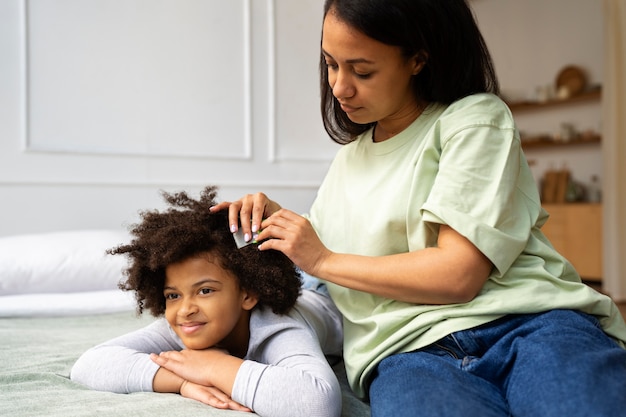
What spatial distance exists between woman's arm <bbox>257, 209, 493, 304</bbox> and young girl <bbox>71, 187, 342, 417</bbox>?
0.11 m

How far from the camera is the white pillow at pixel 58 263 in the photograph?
1.92 meters

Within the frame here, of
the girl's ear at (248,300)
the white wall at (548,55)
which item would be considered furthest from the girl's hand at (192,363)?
the white wall at (548,55)

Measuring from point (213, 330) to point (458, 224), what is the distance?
473 millimetres

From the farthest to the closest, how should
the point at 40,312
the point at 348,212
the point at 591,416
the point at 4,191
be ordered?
the point at 4,191 < the point at 40,312 < the point at 348,212 < the point at 591,416

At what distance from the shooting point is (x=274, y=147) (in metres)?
2.98

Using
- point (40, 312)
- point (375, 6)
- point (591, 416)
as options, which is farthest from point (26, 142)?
point (591, 416)

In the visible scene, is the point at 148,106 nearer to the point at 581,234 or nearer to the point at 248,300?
the point at 248,300

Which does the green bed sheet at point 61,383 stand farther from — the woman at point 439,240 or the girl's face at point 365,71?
the girl's face at point 365,71

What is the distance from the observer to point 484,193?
1027mm

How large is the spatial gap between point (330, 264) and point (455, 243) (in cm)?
22

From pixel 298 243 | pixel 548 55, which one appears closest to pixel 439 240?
pixel 298 243

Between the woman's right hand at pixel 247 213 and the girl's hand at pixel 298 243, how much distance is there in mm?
38

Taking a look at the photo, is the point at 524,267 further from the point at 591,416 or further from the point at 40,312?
the point at 40,312

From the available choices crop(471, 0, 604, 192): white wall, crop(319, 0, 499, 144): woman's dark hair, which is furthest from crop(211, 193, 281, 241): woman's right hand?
crop(471, 0, 604, 192): white wall
